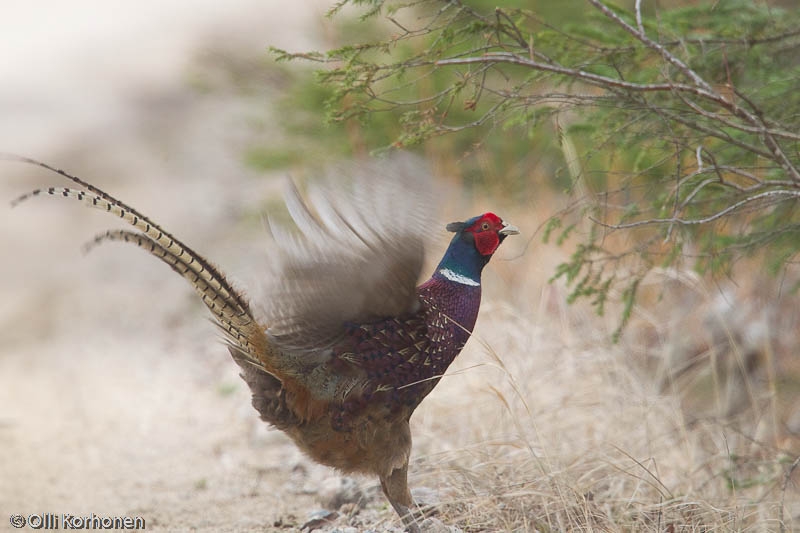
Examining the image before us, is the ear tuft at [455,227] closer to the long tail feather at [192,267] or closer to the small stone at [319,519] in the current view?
the long tail feather at [192,267]

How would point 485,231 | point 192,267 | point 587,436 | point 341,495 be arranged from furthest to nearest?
1. point 587,436
2. point 341,495
3. point 485,231
4. point 192,267

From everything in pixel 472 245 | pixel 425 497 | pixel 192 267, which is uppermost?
pixel 192 267

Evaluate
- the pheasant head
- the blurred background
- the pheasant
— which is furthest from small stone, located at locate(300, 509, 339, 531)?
the pheasant head

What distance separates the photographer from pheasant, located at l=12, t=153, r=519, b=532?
2.91 meters

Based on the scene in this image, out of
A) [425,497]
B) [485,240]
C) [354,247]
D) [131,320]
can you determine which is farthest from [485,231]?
[131,320]

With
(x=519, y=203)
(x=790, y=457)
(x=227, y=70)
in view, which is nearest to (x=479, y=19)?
(x=790, y=457)

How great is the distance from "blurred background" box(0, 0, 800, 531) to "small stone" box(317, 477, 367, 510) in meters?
0.02

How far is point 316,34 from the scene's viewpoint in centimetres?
772

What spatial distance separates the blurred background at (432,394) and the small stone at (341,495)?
0.02 meters

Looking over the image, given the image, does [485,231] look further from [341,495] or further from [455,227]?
[341,495]

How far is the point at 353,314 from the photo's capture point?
3.04 m

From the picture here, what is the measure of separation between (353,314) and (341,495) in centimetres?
152

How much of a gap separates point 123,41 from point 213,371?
13.0 metres

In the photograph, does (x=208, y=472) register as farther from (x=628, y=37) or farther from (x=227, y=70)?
(x=227, y=70)
